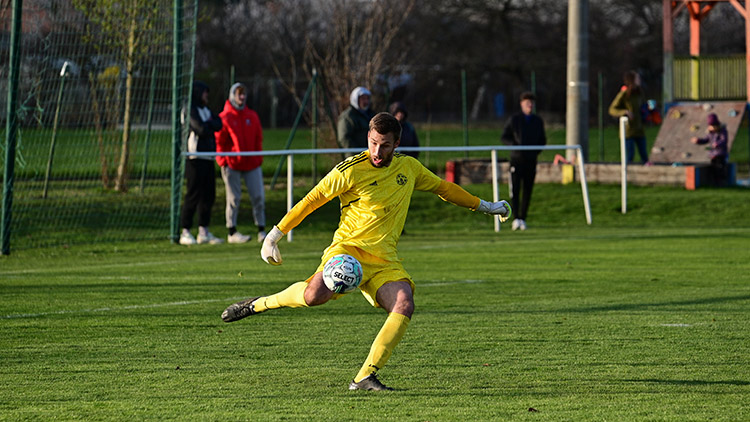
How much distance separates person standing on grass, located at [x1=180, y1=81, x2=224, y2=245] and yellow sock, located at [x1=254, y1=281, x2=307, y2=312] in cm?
847

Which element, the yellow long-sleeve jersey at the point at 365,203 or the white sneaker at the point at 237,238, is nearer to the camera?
the yellow long-sleeve jersey at the point at 365,203

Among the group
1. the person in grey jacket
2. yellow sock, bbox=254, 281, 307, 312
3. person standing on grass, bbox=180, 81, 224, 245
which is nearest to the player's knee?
yellow sock, bbox=254, 281, 307, 312

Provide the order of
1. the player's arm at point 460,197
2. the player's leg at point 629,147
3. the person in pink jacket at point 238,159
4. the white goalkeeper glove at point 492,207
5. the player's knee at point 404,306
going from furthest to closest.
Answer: the player's leg at point 629,147
the person in pink jacket at point 238,159
the white goalkeeper glove at point 492,207
the player's arm at point 460,197
the player's knee at point 404,306

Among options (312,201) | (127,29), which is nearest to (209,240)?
(127,29)

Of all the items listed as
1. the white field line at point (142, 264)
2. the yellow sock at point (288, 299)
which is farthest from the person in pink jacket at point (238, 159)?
the yellow sock at point (288, 299)

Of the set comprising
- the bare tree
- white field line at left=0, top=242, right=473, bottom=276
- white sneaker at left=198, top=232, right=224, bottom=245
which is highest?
the bare tree

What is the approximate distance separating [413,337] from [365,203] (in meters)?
1.75

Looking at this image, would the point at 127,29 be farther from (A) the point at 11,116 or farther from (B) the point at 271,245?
(B) the point at 271,245

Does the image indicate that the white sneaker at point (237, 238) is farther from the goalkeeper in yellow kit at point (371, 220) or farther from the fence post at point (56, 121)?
the goalkeeper in yellow kit at point (371, 220)

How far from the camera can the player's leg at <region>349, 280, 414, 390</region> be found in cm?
616

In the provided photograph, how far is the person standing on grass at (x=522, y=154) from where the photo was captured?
17328 millimetres

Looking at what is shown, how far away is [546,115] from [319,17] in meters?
15.0

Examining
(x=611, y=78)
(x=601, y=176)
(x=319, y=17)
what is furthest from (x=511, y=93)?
(x=601, y=176)

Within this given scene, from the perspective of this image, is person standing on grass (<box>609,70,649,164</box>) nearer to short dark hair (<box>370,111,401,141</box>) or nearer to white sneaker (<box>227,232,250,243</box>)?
white sneaker (<box>227,232,250,243</box>)
